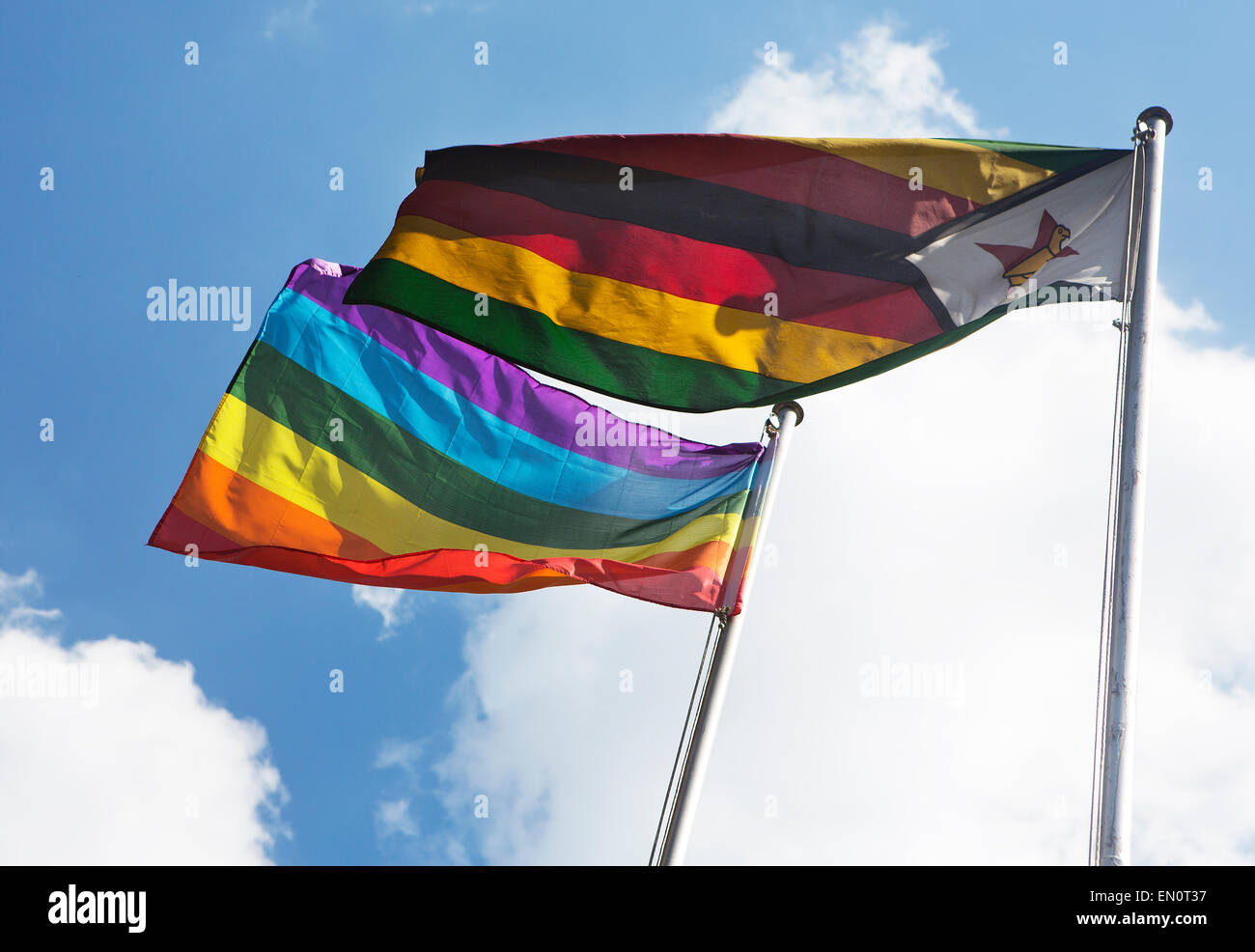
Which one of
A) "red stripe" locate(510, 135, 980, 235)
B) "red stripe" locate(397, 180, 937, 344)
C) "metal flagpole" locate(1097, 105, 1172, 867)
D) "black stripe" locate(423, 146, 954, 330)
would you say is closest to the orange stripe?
"red stripe" locate(397, 180, 937, 344)

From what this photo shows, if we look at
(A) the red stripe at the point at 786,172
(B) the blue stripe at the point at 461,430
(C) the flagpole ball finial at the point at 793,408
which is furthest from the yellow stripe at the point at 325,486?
(A) the red stripe at the point at 786,172

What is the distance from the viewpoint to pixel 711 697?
882 cm

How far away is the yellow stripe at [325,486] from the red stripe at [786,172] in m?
3.44

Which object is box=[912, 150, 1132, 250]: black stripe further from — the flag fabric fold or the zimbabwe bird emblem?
the flag fabric fold

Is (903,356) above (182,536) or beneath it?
above

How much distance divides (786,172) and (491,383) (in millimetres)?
4306

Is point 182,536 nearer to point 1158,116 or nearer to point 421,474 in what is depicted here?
point 421,474

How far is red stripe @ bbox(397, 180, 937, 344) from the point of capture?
8.58 m

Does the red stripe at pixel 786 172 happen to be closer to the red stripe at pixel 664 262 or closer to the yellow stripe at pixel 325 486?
the red stripe at pixel 664 262

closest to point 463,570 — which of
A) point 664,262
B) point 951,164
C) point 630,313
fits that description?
point 630,313

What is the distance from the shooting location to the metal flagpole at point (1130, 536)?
5.95m

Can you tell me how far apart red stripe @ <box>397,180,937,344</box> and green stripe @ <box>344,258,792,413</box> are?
0.53m

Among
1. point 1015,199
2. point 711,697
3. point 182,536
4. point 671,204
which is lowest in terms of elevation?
point 711,697
